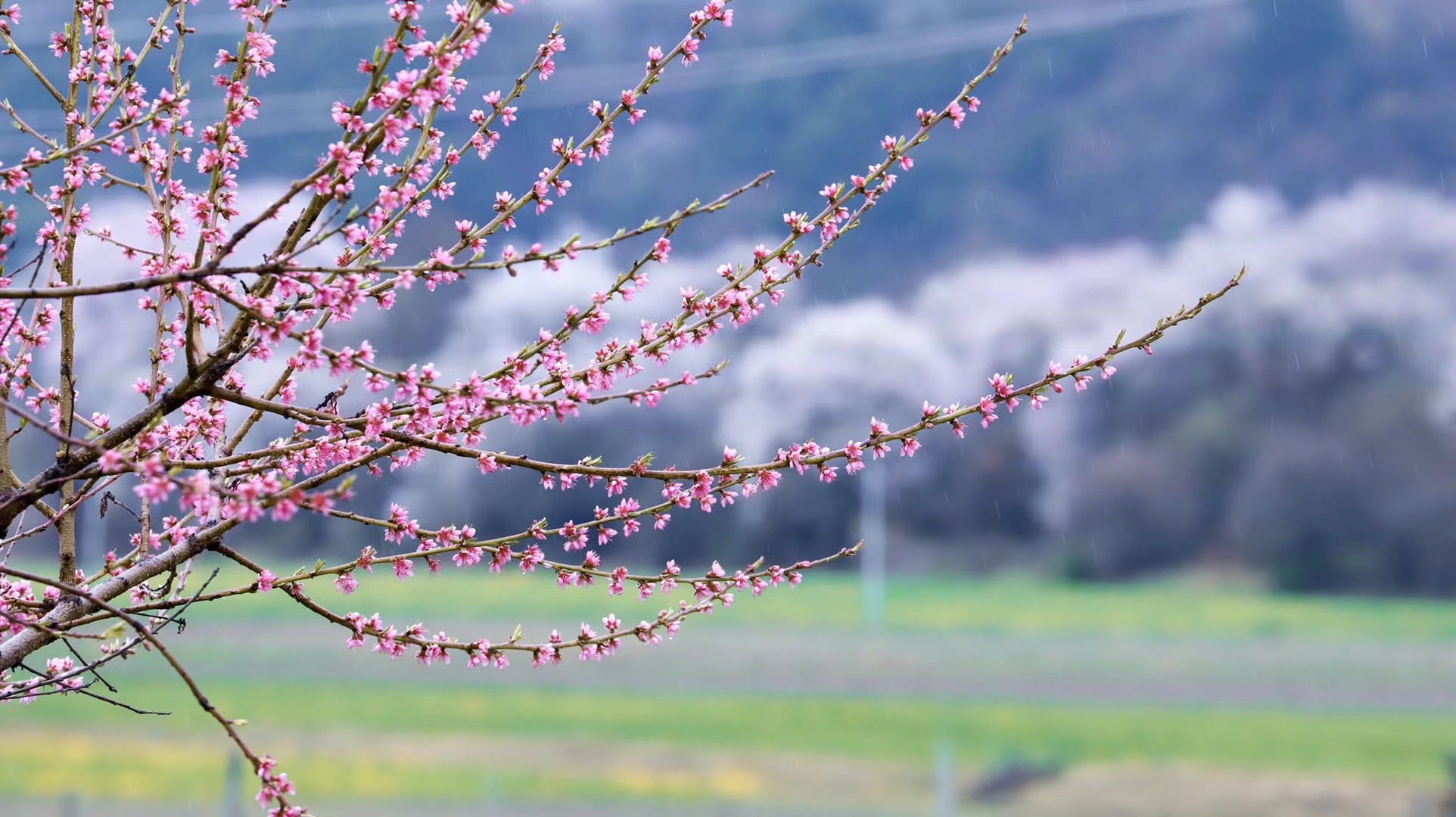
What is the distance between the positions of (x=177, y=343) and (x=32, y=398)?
17.4 inches

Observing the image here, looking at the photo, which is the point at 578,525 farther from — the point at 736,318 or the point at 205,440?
the point at 205,440

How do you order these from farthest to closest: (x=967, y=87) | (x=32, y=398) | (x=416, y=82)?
(x=32, y=398) < (x=967, y=87) < (x=416, y=82)

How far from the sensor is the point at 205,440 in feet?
7.02

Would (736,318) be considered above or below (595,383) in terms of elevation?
above

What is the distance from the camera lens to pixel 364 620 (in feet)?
6.03

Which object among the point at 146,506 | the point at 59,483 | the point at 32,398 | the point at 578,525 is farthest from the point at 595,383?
the point at 32,398

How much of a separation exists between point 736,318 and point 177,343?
106 centimetres

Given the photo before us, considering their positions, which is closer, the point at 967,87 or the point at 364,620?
the point at 364,620

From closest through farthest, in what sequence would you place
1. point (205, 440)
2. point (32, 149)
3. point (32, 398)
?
point (32, 149) < point (205, 440) < point (32, 398)

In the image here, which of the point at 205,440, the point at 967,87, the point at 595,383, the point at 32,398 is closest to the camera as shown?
the point at 595,383

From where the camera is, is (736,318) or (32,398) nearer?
(736,318)

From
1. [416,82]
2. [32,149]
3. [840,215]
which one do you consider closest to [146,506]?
[32,149]

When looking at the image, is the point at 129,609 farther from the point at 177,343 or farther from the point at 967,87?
the point at 967,87

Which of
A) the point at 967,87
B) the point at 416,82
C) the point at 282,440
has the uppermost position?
the point at 967,87
